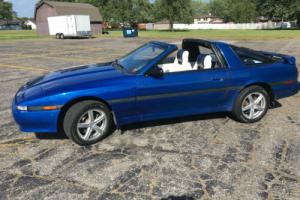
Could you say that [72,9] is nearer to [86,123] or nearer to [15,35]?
[15,35]

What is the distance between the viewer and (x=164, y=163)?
395 cm

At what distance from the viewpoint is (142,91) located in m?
4.50

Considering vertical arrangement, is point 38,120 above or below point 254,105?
above

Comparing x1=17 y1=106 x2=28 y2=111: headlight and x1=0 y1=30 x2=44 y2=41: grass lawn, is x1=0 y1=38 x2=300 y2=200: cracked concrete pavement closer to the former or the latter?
x1=17 y1=106 x2=28 y2=111: headlight

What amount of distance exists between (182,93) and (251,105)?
55.6 inches

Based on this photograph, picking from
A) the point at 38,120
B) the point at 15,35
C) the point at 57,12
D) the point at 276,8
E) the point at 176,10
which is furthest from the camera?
the point at 276,8

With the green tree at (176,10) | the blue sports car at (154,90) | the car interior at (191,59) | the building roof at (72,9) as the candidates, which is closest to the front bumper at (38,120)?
the blue sports car at (154,90)

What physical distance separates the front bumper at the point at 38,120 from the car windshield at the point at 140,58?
140 cm

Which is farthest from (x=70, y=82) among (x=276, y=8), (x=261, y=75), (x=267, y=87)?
(x=276, y=8)

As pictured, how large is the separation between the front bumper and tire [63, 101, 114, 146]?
169mm

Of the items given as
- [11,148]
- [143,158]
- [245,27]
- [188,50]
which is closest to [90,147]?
[143,158]

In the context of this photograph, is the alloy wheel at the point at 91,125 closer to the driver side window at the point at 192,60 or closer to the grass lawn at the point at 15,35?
the driver side window at the point at 192,60

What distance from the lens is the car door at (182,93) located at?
4555mm

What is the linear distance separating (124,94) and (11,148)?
1.90 m
